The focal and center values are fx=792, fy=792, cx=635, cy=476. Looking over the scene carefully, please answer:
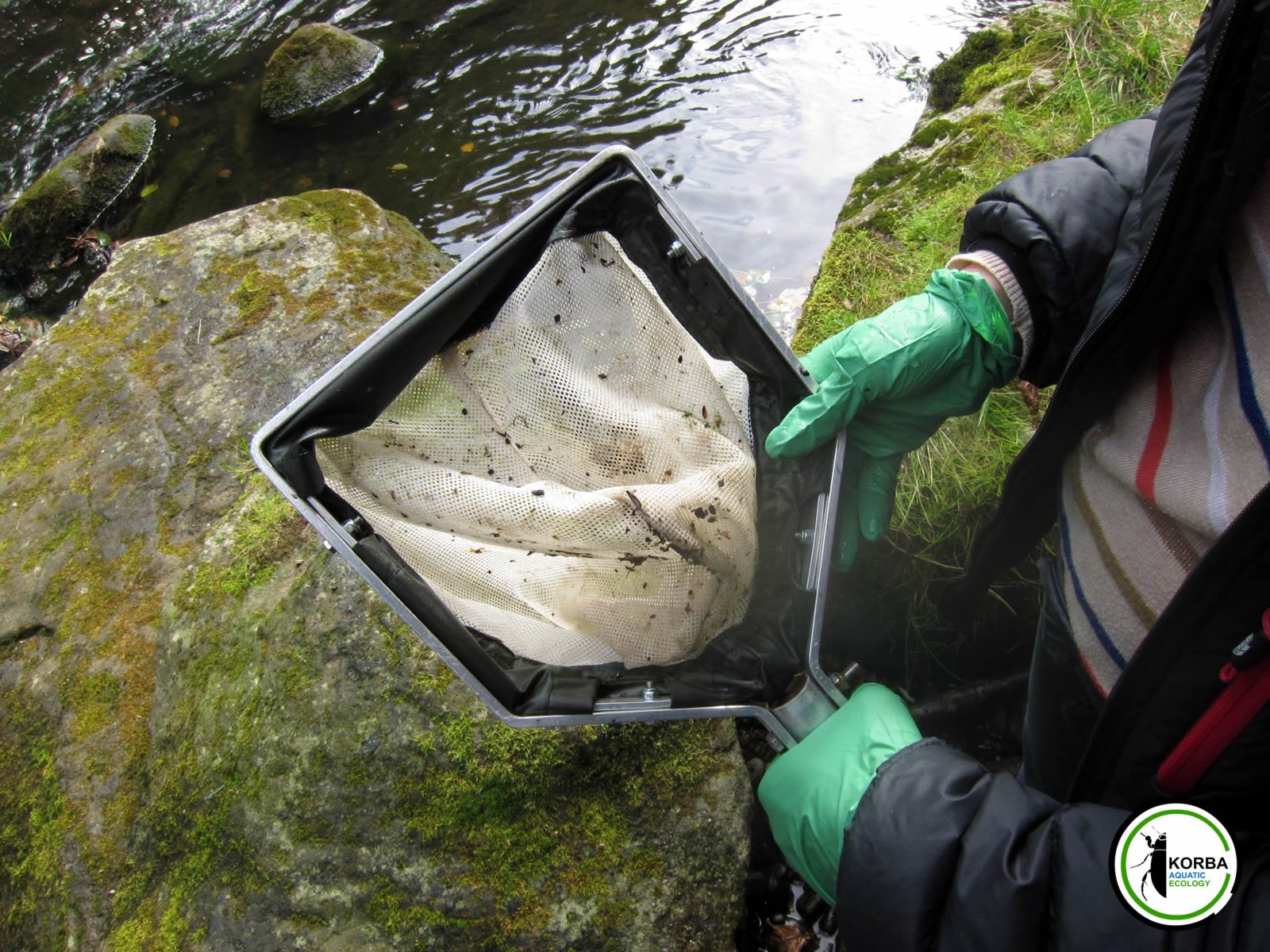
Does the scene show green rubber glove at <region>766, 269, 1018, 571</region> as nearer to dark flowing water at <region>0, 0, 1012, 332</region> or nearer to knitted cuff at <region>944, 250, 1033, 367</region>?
knitted cuff at <region>944, 250, 1033, 367</region>

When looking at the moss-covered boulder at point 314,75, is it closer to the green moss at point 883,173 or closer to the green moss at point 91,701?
the green moss at point 883,173

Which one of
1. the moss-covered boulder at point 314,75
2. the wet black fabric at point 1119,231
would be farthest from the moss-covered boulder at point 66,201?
the wet black fabric at point 1119,231

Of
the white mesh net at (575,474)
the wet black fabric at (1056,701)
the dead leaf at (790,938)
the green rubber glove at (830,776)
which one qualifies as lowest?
the dead leaf at (790,938)

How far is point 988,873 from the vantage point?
1183mm

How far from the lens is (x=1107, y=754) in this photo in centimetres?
133

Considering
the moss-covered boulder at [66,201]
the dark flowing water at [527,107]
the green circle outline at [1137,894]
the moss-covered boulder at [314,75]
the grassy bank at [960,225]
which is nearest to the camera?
the green circle outline at [1137,894]

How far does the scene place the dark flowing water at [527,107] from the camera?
16.2ft

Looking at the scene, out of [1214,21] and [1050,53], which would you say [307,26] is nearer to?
[1050,53]

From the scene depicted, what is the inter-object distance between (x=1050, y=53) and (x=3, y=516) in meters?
4.72

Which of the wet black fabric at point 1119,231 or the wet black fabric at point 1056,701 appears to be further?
the wet black fabric at point 1056,701

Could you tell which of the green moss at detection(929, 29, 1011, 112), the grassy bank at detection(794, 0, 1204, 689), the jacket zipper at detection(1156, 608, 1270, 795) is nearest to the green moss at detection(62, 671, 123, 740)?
the grassy bank at detection(794, 0, 1204, 689)

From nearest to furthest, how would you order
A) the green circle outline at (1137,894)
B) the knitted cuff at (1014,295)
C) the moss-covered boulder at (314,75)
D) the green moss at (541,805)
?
the green circle outline at (1137,894)
the knitted cuff at (1014,295)
the green moss at (541,805)
the moss-covered boulder at (314,75)

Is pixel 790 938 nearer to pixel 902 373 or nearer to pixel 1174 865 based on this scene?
pixel 1174 865

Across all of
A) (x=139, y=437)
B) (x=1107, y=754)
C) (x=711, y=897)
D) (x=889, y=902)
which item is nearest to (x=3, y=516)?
(x=139, y=437)
